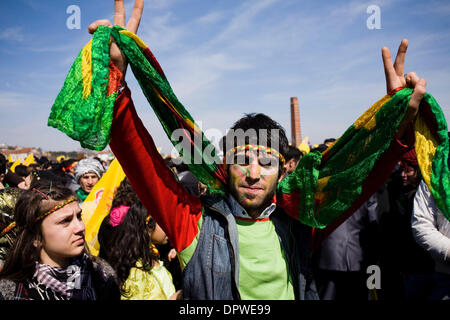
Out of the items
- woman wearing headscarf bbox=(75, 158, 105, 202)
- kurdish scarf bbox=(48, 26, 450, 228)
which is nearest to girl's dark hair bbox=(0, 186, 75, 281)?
kurdish scarf bbox=(48, 26, 450, 228)

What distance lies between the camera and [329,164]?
158cm

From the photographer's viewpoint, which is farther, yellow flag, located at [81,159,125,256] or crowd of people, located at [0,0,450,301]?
yellow flag, located at [81,159,125,256]

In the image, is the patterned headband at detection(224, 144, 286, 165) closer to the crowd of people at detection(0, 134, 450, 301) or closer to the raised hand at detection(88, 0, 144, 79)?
the crowd of people at detection(0, 134, 450, 301)

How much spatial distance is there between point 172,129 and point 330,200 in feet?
2.77

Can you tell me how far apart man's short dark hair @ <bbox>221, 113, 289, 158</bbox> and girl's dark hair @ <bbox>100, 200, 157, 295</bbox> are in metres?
1.06

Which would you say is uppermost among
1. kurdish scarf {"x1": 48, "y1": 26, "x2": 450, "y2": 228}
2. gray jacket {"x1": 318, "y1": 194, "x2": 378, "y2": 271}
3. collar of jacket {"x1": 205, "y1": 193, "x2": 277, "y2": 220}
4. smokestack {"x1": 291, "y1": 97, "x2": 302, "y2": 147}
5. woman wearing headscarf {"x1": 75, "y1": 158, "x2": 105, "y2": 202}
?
smokestack {"x1": 291, "y1": 97, "x2": 302, "y2": 147}

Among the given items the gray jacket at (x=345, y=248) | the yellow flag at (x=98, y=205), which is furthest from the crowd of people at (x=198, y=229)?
the yellow flag at (x=98, y=205)

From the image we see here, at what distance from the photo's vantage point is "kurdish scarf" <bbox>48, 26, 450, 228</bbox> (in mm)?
1129

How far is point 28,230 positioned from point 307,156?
1.54 meters

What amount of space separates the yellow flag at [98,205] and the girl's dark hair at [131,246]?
69 cm

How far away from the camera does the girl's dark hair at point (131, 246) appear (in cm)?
227

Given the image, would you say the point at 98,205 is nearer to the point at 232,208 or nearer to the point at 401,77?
the point at 232,208

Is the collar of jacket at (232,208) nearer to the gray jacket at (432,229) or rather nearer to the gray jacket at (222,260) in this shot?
the gray jacket at (222,260)
